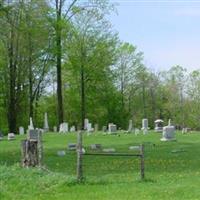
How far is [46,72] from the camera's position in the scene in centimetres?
6294

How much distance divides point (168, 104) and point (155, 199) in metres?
72.6

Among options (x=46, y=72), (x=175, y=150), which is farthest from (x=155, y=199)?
(x=46, y=72)

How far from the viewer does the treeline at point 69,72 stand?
53.1 meters

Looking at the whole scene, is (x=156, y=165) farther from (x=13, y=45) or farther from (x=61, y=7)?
(x=13, y=45)

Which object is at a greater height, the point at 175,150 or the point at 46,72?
the point at 46,72

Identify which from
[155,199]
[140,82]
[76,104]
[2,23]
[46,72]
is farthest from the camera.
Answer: [140,82]

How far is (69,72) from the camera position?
63531 mm

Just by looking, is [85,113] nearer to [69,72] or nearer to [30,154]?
[69,72]

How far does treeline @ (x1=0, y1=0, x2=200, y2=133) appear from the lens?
174ft

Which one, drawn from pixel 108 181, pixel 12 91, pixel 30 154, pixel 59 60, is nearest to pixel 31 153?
pixel 30 154

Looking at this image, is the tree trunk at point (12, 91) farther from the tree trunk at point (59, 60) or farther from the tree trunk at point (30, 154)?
the tree trunk at point (30, 154)

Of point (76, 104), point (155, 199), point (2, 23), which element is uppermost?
point (2, 23)

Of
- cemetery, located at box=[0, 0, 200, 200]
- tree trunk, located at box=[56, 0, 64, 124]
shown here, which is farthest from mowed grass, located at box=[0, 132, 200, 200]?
tree trunk, located at box=[56, 0, 64, 124]

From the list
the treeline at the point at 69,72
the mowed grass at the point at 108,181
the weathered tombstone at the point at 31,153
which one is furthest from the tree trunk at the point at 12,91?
the weathered tombstone at the point at 31,153
